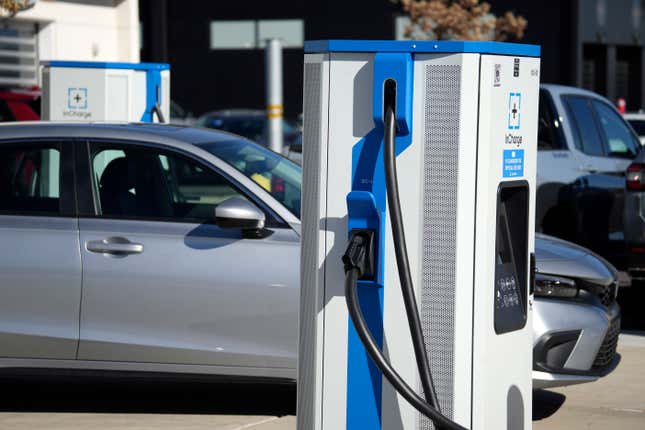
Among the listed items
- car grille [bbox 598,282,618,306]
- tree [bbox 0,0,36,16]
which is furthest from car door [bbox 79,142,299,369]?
tree [bbox 0,0,36,16]

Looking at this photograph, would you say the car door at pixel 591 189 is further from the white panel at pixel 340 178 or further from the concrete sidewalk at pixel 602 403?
the white panel at pixel 340 178

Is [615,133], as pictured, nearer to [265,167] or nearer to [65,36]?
[265,167]

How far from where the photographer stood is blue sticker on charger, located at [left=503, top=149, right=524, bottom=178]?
4766 millimetres

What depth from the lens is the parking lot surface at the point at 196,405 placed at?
706cm

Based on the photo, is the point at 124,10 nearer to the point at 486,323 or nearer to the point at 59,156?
the point at 59,156

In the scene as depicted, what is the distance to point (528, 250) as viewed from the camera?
Answer: 4969 millimetres

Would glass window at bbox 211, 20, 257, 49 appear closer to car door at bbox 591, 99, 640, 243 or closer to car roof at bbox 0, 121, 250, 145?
car door at bbox 591, 99, 640, 243

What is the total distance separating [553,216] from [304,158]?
24.6 ft

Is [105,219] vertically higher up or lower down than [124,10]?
lower down

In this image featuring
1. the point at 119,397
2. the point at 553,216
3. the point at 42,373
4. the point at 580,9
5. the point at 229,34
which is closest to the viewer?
the point at 42,373

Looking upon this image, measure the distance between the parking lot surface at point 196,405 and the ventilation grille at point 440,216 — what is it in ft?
8.11

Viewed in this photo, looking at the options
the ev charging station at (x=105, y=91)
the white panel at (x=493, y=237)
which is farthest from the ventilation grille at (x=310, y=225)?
the ev charging station at (x=105, y=91)

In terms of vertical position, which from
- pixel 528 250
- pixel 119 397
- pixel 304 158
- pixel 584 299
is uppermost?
pixel 304 158

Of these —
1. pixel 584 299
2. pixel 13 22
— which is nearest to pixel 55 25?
pixel 13 22
